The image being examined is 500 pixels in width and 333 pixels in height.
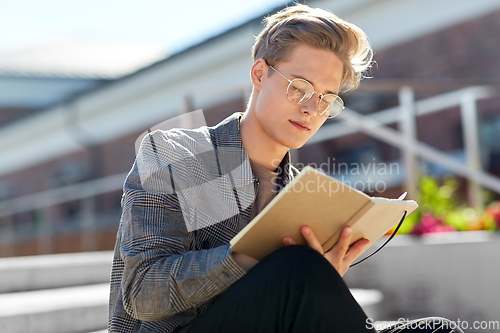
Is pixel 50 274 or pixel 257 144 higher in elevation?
pixel 257 144

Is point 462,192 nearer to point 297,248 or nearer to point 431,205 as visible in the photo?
point 431,205

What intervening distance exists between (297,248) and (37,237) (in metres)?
8.85

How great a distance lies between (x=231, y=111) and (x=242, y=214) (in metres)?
5.87

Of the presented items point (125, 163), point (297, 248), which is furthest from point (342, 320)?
point (125, 163)

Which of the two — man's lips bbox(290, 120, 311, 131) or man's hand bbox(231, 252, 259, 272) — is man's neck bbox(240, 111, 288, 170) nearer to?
man's lips bbox(290, 120, 311, 131)

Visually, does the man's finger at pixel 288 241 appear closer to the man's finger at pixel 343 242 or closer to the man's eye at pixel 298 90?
the man's finger at pixel 343 242

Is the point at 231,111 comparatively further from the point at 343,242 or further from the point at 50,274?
the point at 343,242

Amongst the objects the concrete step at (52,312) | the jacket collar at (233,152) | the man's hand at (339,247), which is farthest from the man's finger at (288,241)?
the concrete step at (52,312)

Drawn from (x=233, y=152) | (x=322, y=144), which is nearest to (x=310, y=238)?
(x=233, y=152)

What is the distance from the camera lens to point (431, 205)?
3553 millimetres

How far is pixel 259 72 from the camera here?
1658 millimetres

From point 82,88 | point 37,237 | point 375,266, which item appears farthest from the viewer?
point 82,88

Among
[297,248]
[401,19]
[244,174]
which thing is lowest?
[297,248]

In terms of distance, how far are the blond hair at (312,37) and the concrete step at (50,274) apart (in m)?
1.87
